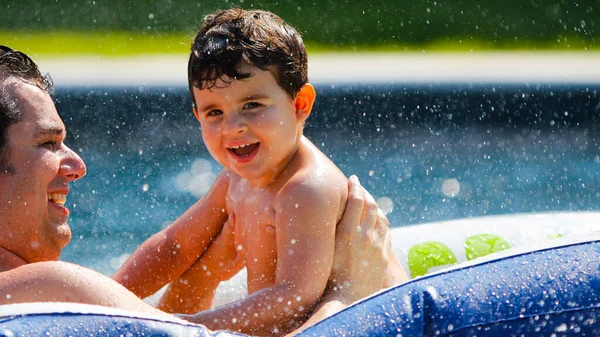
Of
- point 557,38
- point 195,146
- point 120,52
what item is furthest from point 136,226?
point 557,38

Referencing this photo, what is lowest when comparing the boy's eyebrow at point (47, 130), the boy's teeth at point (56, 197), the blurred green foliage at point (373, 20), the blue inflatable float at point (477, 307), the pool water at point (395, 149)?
the blue inflatable float at point (477, 307)

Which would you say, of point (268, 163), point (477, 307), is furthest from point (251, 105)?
point (477, 307)

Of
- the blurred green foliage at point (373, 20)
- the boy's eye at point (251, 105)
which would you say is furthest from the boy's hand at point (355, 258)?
the blurred green foliage at point (373, 20)

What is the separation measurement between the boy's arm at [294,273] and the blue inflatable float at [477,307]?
1.77 feet

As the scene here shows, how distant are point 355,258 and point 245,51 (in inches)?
26.5

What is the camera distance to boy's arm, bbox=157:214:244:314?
2977 mm

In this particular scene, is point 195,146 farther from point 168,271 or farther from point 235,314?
point 235,314

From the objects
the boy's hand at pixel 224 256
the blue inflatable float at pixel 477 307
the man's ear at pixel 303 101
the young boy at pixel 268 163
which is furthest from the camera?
the boy's hand at pixel 224 256

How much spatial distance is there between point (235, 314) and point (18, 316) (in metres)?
0.77

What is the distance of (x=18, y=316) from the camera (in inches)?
67.6

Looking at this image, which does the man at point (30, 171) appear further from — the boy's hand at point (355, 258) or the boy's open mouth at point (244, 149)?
the boy's open mouth at point (244, 149)

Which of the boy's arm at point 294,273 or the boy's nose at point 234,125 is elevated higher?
the boy's nose at point 234,125

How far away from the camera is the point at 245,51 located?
2.52m

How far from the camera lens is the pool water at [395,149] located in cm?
673
